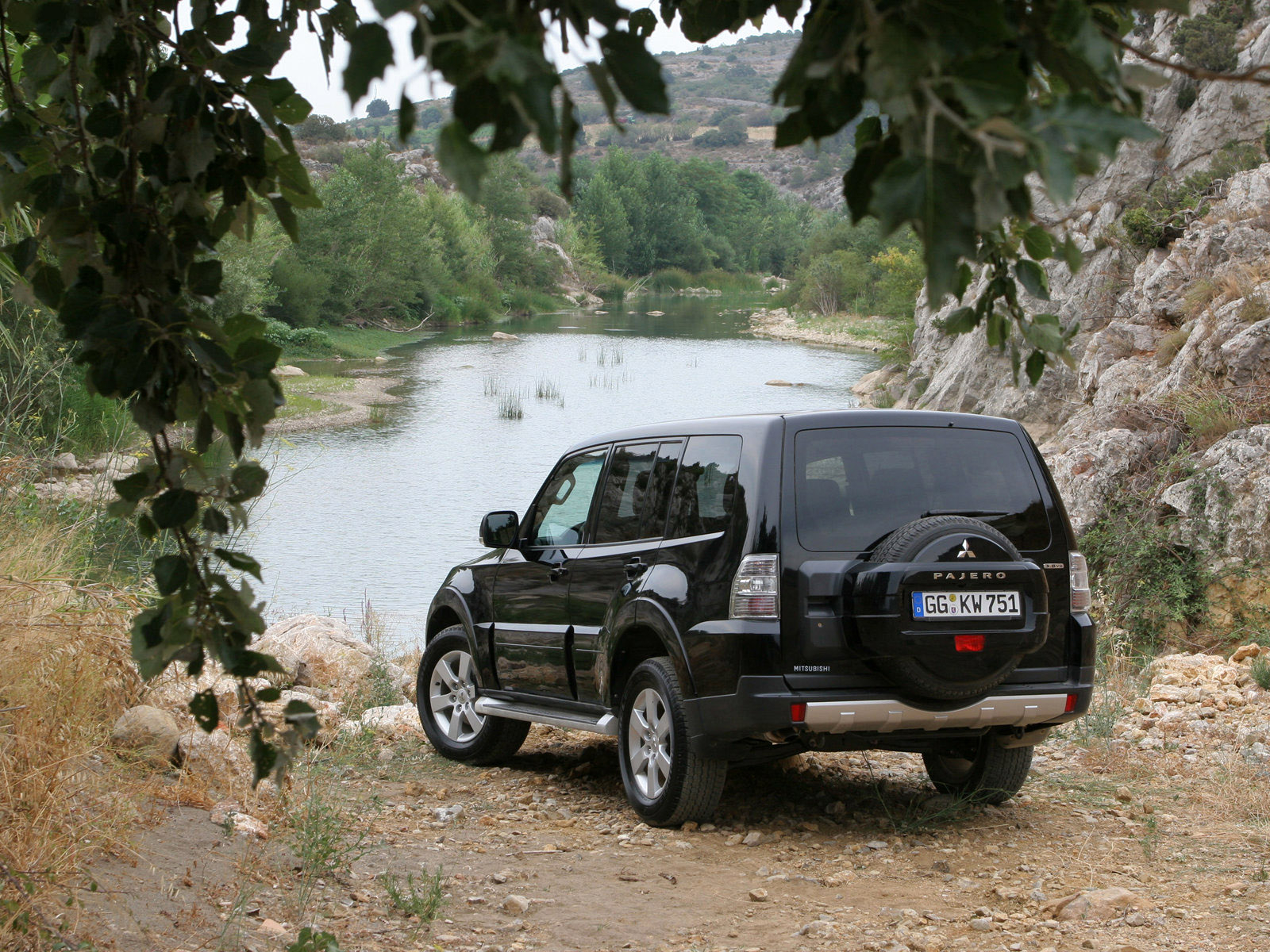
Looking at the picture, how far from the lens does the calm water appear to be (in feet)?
55.2

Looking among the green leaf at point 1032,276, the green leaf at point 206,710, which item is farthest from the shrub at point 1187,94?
the green leaf at point 206,710

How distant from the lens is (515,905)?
15.6 ft

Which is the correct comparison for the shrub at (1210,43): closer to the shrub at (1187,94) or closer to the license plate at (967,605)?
the shrub at (1187,94)

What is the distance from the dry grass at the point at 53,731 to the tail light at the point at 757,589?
95.7 inches

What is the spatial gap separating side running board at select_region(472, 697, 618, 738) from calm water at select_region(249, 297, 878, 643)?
6.23 ft

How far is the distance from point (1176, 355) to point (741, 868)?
11.1 meters

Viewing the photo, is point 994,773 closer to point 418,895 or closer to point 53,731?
point 418,895

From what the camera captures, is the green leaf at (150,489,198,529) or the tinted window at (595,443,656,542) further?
the tinted window at (595,443,656,542)

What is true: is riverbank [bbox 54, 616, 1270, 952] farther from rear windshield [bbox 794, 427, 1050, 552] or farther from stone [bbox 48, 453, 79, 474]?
stone [bbox 48, 453, 79, 474]

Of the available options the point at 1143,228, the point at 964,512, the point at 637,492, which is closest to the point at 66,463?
the point at 637,492

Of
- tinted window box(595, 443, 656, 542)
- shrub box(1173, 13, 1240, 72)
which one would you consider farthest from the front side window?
shrub box(1173, 13, 1240, 72)

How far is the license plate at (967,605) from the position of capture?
5000 millimetres

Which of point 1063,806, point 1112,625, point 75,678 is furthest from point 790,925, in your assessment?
point 1112,625

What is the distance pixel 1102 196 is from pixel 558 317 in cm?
5936
